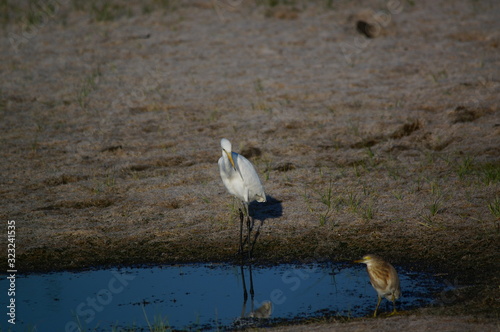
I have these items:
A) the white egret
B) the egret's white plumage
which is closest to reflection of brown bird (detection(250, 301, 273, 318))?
the white egret

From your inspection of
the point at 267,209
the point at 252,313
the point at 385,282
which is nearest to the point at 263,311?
the point at 252,313

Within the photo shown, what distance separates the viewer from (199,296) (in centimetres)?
534

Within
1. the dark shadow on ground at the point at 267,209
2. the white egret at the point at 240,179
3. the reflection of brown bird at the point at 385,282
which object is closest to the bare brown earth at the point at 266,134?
the dark shadow on ground at the point at 267,209

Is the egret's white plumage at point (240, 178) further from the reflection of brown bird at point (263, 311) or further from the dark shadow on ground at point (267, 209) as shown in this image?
the reflection of brown bird at point (263, 311)

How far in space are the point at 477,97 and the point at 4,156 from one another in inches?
260

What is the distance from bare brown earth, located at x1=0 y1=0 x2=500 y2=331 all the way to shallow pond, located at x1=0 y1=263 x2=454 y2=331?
0.79 ft

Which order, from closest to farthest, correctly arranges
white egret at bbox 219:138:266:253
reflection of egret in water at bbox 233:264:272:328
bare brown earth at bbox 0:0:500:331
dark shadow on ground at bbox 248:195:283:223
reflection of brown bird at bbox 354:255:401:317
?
reflection of brown bird at bbox 354:255:401:317 < reflection of egret in water at bbox 233:264:272:328 < bare brown earth at bbox 0:0:500:331 < white egret at bbox 219:138:266:253 < dark shadow on ground at bbox 248:195:283:223

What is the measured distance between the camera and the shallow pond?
193 inches

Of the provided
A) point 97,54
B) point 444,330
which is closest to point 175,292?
point 444,330

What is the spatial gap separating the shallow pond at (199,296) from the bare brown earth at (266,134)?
0.24 metres

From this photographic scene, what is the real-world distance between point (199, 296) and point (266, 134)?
4.11m

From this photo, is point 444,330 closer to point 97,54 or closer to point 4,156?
point 4,156

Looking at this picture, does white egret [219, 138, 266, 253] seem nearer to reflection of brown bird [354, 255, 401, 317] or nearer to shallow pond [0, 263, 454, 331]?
shallow pond [0, 263, 454, 331]

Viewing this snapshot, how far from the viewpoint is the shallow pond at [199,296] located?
4.91 metres
